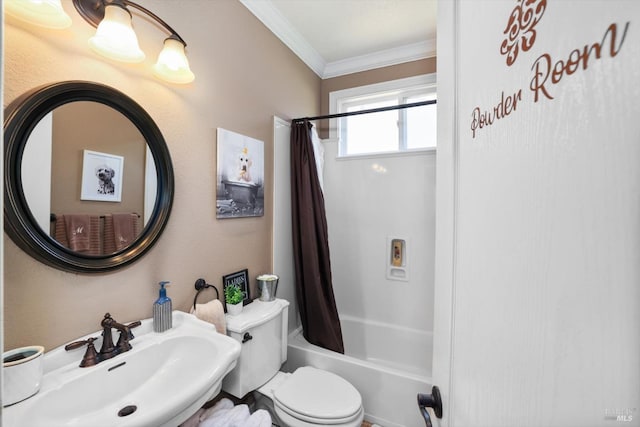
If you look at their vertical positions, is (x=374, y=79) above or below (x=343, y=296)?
above

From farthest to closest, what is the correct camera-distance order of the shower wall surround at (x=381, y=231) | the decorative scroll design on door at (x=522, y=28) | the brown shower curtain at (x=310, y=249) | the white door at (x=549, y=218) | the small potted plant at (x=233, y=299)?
the shower wall surround at (x=381, y=231) < the brown shower curtain at (x=310, y=249) < the small potted plant at (x=233, y=299) < the decorative scroll design on door at (x=522, y=28) < the white door at (x=549, y=218)

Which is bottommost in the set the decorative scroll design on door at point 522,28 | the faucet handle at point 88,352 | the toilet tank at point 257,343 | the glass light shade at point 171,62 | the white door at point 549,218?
the toilet tank at point 257,343

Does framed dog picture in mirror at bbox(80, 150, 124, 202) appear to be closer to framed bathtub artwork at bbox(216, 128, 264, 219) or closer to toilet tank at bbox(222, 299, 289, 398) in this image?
framed bathtub artwork at bbox(216, 128, 264, 219)

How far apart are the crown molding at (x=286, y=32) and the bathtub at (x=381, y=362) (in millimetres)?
2345

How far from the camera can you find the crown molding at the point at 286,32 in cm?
185

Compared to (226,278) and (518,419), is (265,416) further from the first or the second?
(518,419)

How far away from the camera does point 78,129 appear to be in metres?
1.02

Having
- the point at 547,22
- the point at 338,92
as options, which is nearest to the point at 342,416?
the point at 547,22

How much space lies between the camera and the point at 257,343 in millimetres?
1531

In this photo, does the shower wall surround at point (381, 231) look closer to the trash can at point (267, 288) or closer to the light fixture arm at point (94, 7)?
the trash can at point (267, 288)

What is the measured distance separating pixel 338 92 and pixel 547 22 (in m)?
2.58

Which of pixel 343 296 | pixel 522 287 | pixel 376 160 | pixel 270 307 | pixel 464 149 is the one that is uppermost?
pixel 376 160

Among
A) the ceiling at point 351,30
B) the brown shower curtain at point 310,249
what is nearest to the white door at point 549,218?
the brown shower curtain at point 310,249

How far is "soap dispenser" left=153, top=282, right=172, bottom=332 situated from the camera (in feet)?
3.92
